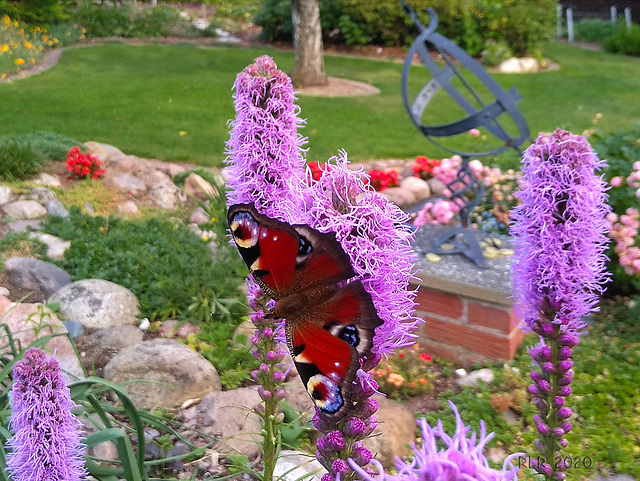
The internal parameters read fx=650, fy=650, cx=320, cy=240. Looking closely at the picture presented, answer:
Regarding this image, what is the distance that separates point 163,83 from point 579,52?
13815 mm

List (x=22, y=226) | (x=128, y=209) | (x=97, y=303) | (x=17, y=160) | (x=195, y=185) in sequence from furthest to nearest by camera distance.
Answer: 1. (x=195, y=185)
2. (x=17, y=160)
3. (x=128, y=209)
4. (x=22, y=226)
5. (x=97, y=303)

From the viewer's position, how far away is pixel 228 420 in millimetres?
3480

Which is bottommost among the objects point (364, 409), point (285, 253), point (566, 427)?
point (566, 427)

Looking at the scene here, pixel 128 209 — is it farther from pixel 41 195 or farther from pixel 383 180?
pixel 383 180

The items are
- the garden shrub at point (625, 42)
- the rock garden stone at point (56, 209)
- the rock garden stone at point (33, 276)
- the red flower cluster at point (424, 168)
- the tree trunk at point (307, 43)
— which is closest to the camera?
the rock garden stone at point (33, 276)

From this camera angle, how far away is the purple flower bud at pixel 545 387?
2.33 meters

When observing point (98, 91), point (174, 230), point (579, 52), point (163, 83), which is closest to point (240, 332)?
point (174, 230)

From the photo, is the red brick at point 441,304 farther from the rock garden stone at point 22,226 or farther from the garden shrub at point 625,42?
the garden shrub at point 625,42

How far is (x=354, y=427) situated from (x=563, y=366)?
41.4 inches

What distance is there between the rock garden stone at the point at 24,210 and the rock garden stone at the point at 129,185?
0.96m

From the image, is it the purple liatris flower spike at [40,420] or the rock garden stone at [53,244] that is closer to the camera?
the purple liatris flower spike at [40,420]

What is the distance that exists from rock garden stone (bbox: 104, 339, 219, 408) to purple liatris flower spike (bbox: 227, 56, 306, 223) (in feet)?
5.81

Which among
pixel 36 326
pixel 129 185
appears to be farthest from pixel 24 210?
pixel 36 326

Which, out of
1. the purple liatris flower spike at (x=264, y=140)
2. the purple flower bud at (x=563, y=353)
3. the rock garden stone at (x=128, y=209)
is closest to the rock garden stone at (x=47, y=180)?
the rock garden stone at (x=128, y=209)
